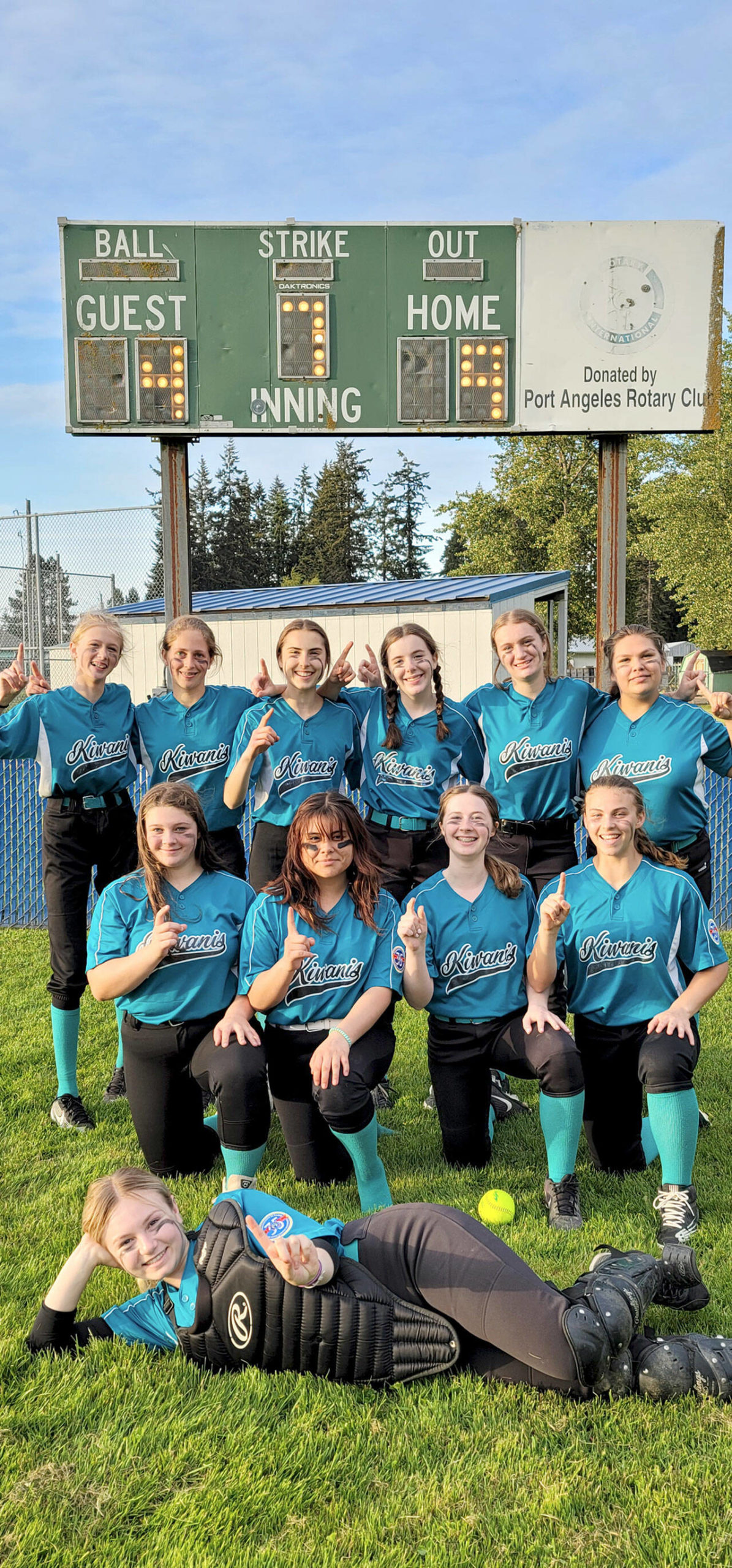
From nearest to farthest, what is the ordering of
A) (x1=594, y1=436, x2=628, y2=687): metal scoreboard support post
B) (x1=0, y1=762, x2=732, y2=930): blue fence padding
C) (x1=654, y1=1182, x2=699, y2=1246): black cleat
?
1. (x1=654, y1=1182, x2=699, y2=1246): black cleat
2. (x1=0, y1=762, x2=732, y2=930): blue fence padding
3. (x1=594, y1=436, x2=628, y2=687): metal scoreboard support post

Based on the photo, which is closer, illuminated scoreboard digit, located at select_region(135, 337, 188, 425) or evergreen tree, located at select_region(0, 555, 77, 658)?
illuminated scoreboard digit, located at select_region(135, 337, 188, 425)

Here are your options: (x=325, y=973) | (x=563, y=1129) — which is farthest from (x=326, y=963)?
(x=563, y=1129)

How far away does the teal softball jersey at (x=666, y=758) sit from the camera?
3.99 metres

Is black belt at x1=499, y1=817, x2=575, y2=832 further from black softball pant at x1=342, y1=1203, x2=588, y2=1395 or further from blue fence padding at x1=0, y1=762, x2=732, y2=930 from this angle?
blue fence padding at x1=0, y1=762, x2=732, y2=930

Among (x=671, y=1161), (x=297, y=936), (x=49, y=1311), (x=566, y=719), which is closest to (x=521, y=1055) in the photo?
(x=671, y=1161)

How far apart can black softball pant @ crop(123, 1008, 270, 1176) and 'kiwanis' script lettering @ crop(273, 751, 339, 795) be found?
1076 millimetres

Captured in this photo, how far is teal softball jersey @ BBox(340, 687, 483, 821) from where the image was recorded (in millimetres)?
4301

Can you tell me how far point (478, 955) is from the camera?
12.2 feet

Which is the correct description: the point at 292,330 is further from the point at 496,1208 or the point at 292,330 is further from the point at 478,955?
the point at 496,1208

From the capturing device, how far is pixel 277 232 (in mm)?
8227

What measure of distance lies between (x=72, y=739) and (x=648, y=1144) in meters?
2.71

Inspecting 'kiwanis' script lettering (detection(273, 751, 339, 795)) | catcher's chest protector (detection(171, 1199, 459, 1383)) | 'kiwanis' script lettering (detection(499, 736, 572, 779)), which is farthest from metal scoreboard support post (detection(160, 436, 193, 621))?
catcher's chest protector (detection(171, 1199, 459, 1383))

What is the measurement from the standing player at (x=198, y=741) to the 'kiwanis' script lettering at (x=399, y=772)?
2.00 feet

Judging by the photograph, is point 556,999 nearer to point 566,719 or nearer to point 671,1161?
point 671,1161
